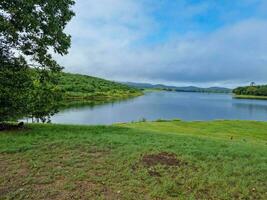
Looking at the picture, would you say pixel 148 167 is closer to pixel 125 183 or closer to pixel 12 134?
pixel 125 183

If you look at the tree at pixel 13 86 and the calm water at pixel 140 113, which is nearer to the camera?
the tree at pixel 13 86

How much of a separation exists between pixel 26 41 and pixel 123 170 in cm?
808

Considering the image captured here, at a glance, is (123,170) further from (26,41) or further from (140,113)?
(140,113)

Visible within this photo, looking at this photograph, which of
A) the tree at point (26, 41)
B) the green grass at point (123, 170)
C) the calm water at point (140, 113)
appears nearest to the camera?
the green grass at point (123, 170)

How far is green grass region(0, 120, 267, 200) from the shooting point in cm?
772

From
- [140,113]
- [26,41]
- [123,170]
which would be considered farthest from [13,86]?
[140,113]

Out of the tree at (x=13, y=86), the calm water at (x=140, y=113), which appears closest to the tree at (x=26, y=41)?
the tree at (x=13, y=86)

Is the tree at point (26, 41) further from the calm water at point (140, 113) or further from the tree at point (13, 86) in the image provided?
the calm water at point (140, 113)

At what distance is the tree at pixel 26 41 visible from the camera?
11266 mm

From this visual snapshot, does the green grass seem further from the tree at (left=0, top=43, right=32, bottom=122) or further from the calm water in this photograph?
the calm water

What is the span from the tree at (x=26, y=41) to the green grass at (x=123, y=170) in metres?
3.14

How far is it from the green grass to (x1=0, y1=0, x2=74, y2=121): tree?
3145 mm

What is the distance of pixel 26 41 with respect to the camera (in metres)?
13.9

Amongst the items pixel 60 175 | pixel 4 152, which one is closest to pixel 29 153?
pixel 4 152
